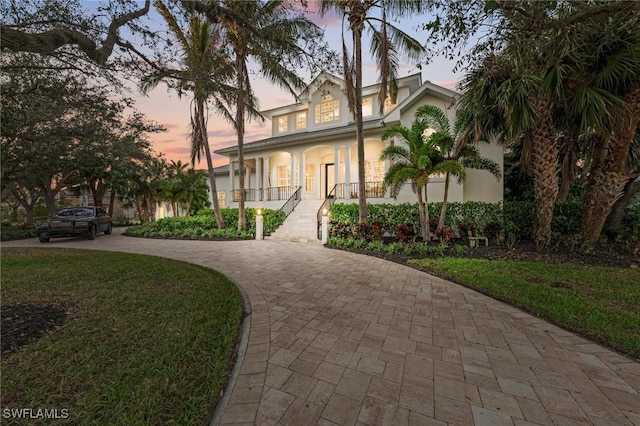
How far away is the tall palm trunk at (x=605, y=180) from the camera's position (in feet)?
23.3

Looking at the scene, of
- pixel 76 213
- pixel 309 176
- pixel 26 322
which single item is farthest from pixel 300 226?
A: pixel 76 213

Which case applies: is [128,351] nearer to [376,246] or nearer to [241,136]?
[376,246]

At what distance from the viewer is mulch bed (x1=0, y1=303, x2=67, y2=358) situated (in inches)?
119

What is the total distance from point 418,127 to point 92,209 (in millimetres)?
17138

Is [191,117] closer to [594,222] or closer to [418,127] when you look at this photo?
[418,127]

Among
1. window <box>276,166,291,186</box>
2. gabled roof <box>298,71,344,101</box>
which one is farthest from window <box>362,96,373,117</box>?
window <box>276,166,291,186</box>

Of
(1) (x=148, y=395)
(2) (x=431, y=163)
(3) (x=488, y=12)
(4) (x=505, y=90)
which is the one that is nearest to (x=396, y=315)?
(1) (x=148, y=395)

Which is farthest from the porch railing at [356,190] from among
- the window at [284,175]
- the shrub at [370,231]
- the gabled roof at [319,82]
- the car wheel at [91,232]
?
the car wheel at [91,232]

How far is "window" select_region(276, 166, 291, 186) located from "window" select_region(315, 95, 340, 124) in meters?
4.06

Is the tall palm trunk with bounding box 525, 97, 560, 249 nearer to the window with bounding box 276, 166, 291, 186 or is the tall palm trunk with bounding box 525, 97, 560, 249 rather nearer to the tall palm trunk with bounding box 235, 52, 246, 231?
the tall palm trunk with bounding box 235, 52, 246, 231

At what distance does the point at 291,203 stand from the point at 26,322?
12.0 m

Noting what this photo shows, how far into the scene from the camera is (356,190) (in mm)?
14672

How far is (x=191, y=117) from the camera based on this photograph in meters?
13.6
